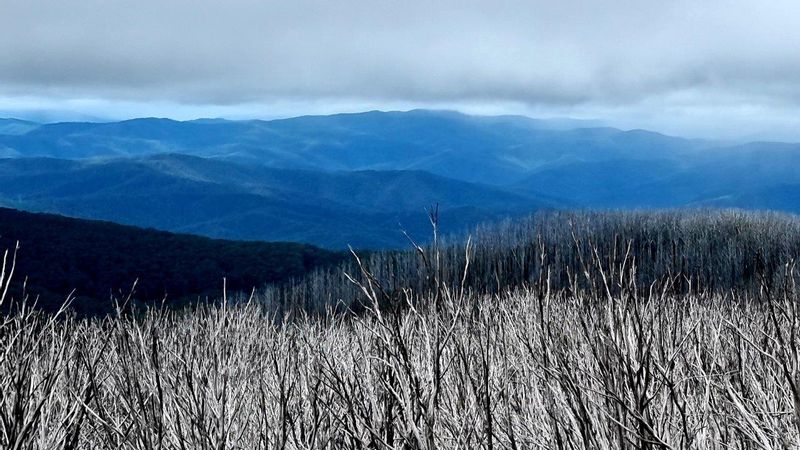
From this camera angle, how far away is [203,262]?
117 m

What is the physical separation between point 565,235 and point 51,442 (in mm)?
102210

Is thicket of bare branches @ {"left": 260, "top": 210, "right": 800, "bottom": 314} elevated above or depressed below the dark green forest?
above

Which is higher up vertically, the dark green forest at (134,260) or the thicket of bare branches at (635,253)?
the thicket of bare branches at (635,253)

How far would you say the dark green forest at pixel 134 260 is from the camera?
324ft

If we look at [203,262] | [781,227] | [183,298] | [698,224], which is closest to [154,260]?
[203,262]

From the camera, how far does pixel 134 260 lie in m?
113

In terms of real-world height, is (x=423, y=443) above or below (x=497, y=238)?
above

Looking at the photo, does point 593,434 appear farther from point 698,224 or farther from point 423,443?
point 698,224

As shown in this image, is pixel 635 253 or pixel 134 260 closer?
pixel 635 253

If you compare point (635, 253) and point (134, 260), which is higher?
point (635, 253)

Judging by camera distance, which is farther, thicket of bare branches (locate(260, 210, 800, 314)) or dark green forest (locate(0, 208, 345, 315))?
dark green forest (locate(0, 208, 345, 315))

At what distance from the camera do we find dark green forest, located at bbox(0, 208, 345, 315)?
324 feet

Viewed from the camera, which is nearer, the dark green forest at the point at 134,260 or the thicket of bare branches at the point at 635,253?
the thicket of bare branches at the point at 635,253

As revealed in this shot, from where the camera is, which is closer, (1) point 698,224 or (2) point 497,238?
(1) point 698,224
